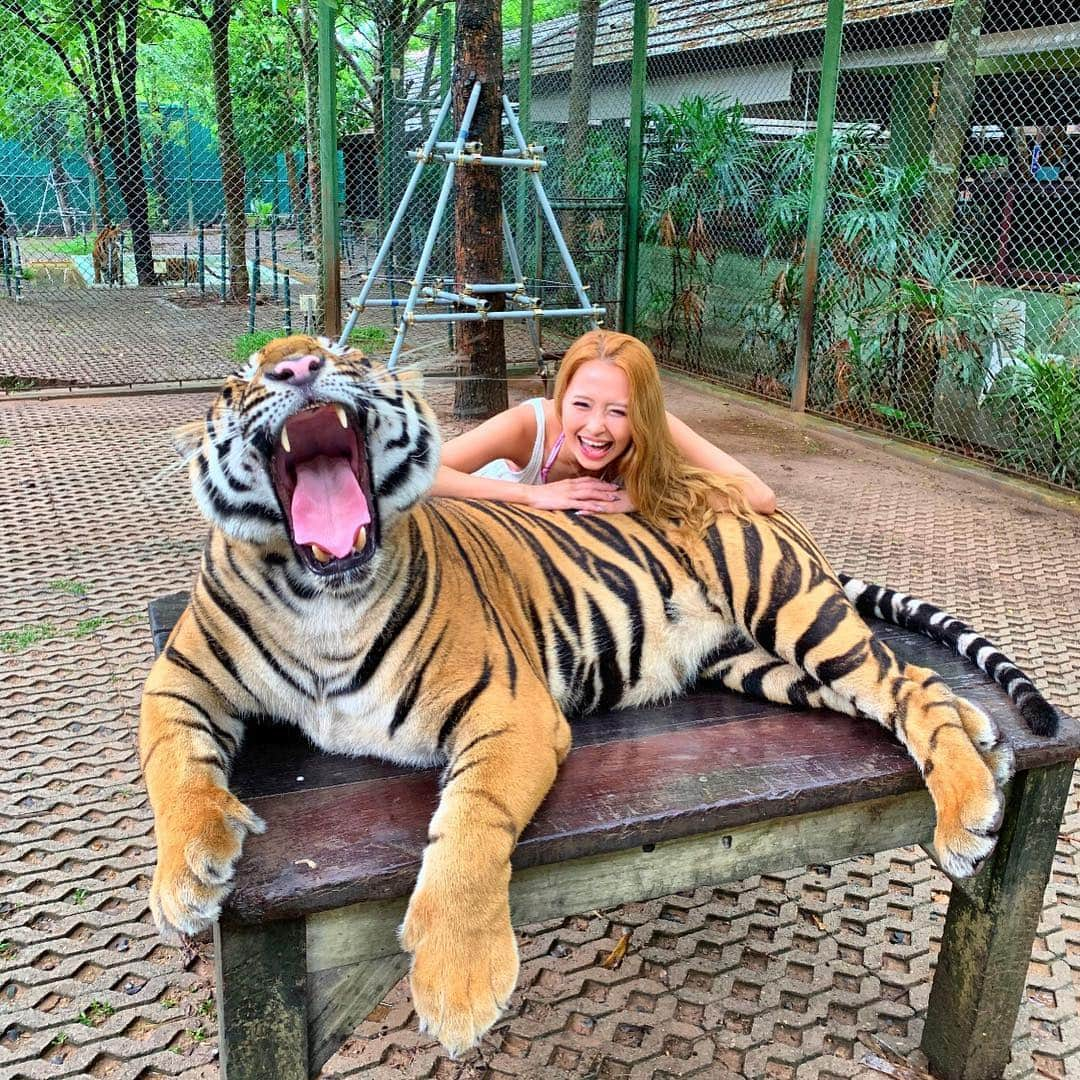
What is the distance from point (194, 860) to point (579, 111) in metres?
10.0

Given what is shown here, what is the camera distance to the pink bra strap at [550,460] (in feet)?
9.47

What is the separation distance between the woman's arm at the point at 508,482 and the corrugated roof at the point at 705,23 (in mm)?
6657

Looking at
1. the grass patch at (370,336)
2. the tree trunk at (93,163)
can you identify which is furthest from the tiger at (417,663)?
the tree trunk at (93,163)

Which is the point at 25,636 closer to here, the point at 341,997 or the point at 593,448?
the point at 593,448

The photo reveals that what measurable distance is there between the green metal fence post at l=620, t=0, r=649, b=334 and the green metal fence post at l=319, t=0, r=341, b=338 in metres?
2.34

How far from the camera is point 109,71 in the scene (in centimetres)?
1285

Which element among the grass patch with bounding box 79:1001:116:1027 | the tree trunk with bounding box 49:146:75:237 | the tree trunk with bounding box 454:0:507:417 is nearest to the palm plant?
the tree trunk with bounding box 454:0:507:417

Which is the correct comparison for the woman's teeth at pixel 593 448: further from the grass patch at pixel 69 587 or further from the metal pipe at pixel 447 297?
the metal pipe at pixel 447 297

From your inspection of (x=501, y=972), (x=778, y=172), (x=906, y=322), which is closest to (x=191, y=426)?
(x=501, y=972)

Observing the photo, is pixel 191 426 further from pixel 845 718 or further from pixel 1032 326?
pixel 1032 326

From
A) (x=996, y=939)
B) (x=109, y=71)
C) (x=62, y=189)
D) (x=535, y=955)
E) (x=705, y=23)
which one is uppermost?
(x=705, y=23)

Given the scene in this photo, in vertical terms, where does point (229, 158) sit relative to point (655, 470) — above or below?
above

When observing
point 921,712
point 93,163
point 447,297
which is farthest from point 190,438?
point 93,163

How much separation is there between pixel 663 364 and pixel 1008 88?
3594 mm
